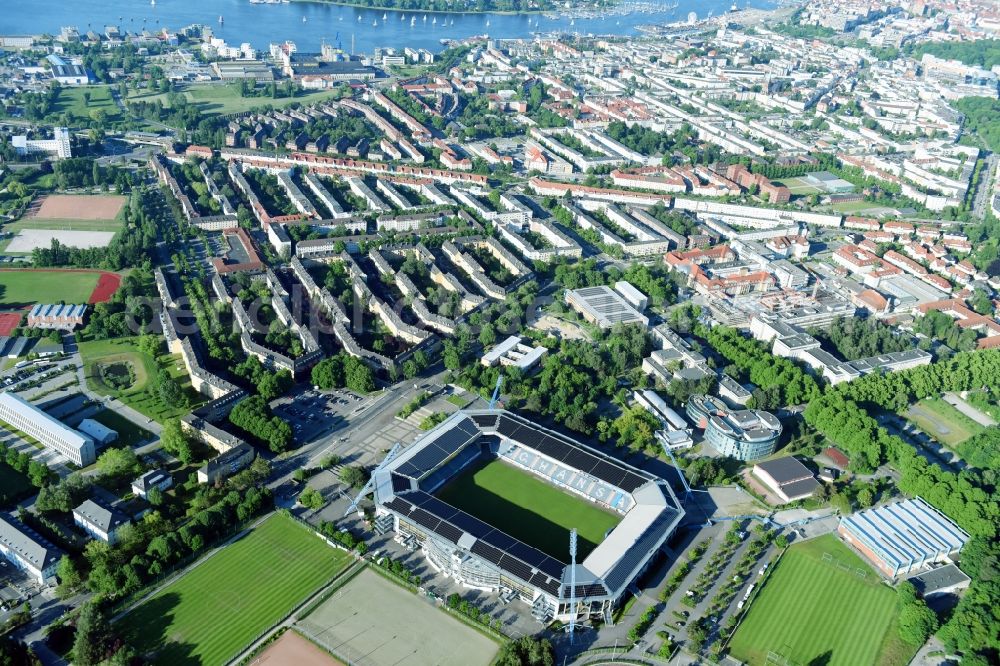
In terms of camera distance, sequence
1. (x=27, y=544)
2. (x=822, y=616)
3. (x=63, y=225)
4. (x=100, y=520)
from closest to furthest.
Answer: (x=27, y=544)
(x=822, y=616)
(x=100, y=520)
(x=63, y=225)

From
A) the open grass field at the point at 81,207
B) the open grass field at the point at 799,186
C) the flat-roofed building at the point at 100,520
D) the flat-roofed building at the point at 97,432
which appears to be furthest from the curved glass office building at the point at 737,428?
the open grass field at the point at 81,207

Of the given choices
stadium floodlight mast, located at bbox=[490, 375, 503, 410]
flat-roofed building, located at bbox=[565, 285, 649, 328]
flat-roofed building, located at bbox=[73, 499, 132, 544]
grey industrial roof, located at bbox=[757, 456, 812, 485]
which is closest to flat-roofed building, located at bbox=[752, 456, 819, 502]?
grey industrial roof, located at bbox=[757, 456, 812, 485]

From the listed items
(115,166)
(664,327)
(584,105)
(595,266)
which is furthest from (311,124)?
(664,327)

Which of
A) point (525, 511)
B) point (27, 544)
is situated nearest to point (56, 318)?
point (27, 544)

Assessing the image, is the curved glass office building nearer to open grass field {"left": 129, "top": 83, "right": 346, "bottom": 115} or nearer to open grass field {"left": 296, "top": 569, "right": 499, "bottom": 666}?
open grass field {"left": 296, "top": 569, "right": 499, "bottom": 666}

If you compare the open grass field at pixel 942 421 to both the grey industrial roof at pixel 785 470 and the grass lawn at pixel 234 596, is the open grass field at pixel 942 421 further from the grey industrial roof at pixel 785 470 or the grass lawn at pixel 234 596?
the grass lawn at pixel 234 596

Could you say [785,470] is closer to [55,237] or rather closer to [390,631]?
→ [390,631]
